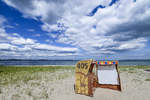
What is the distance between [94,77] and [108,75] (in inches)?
40.8

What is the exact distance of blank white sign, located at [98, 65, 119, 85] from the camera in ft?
20.9

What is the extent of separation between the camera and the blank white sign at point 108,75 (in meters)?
6.37

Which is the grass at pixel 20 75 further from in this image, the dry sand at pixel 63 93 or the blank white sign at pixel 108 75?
the blank white sign at pixel 108 75

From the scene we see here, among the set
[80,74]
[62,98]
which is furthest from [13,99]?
[80,74]

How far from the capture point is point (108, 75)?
6.54 meters

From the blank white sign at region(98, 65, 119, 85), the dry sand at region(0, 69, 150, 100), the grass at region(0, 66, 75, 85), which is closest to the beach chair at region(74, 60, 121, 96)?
the blank white sign at region(98, 65, 119, 85)

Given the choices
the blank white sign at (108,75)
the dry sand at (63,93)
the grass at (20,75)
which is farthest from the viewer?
the grass at (20,75)

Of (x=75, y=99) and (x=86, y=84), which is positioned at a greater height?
(x=86, y=84)

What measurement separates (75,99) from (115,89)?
312 cm

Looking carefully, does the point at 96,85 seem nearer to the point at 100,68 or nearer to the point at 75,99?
the point at 100,68

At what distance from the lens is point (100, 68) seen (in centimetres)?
688

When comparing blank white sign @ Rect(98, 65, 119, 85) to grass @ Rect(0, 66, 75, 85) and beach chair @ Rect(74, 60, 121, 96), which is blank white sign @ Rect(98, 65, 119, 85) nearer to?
beach chair @ Rect(74, 60, 121, 96)

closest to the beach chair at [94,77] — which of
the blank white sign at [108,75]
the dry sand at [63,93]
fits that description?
the blank white sign at [108,75]

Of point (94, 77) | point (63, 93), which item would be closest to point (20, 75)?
point (63, 93)
